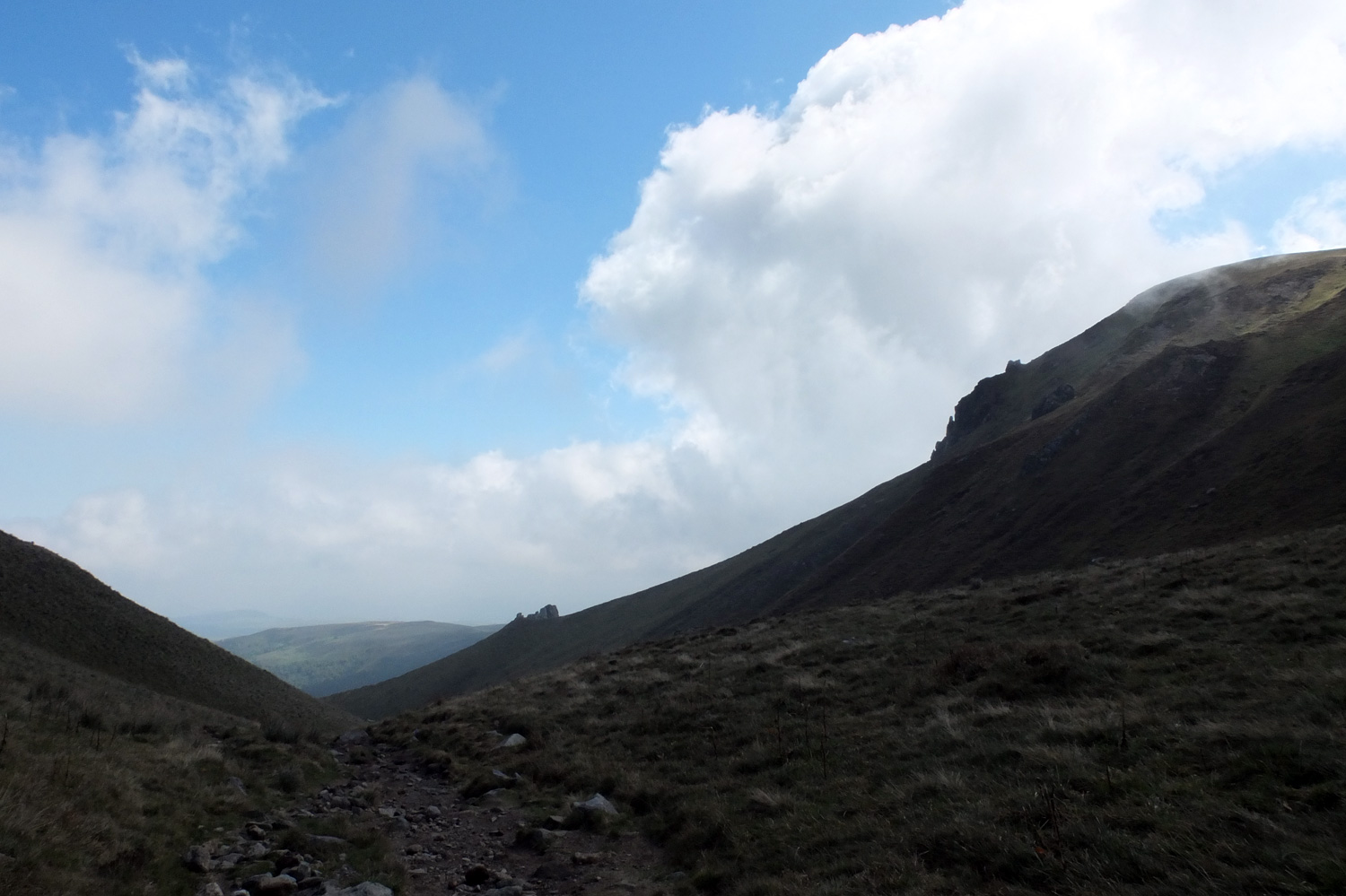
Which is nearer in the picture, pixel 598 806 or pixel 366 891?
pixel 366 891

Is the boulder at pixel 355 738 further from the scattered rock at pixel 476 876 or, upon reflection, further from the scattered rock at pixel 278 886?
the scattered rock at pixel 278 886

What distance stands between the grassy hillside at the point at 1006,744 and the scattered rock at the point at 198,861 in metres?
5.17

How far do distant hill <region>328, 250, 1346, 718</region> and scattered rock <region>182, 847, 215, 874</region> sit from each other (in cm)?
4926

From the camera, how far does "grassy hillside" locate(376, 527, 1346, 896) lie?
23.1 ft

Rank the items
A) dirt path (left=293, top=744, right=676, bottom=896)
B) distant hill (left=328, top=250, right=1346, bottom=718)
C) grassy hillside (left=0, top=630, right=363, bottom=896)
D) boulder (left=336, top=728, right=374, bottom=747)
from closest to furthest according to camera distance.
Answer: grassy hillside (left=0, top=630, right=363, bottom=896), dirt path (left=293, top=744, right=676, bottom=896), boulder (left=336, top=728, right=374, bottom=747), distant hill (left=328, top=250, right=1346, bottom=718)

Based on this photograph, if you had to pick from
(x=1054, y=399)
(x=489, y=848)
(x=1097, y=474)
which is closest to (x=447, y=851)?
(x=489, y=848)

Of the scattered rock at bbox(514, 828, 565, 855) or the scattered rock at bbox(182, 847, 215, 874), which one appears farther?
the scattered rock at bbox(514, 828, 565, 855)

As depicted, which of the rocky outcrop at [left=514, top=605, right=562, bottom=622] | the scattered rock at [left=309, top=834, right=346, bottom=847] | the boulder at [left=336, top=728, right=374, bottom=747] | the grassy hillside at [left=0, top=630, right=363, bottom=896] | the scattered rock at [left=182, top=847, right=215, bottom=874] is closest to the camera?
the grassy hillside at [left=0, top=630, right=363, bottom=896]

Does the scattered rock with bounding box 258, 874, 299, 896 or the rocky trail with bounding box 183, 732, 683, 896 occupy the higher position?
the scattered rock with bounding box 258, 874, 299, 896

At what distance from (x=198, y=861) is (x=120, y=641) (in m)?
40.3

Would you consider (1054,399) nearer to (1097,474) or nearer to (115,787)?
(1097,474)

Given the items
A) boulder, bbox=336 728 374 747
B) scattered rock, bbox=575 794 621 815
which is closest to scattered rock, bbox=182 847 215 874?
scattered rock, bbox=575 794 621 815

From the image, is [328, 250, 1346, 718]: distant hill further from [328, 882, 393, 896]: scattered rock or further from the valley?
[328, 882, 393, 896]: scattered rock

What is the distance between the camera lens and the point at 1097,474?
63.9 metres
